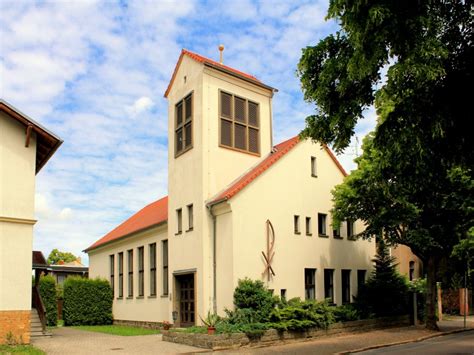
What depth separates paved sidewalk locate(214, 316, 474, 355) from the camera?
1880 cm

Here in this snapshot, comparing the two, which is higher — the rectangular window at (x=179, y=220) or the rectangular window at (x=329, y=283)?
the rectangular window at (x=179, y=220)

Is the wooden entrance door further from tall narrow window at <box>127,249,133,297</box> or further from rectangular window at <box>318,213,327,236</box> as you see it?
tall narrow window at <box>127,249,133,297</box>

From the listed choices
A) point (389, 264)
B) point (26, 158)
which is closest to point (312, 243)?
point (389, 264)

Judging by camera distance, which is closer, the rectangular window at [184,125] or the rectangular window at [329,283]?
the rectangular window at [184,125]

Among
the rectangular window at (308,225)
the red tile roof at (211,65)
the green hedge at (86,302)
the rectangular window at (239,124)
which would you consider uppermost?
the red tile roof at (211,65)

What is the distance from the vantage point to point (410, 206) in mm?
22719

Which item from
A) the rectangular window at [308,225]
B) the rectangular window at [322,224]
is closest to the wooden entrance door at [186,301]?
the rectangular window at [308,225]

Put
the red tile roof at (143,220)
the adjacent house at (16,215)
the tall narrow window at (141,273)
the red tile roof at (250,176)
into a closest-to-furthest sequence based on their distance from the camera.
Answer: the adjacent house at (16,215) < the red tile roof at (250,176) < the tall narrow window at (141,273) < the red tile roof at (143,220)

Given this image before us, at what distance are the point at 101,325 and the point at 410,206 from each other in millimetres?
21105

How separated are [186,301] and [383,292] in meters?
9.42

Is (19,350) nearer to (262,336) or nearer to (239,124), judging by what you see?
(262,336)

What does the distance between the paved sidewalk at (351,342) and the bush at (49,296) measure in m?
17.2

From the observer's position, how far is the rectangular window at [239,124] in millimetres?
26281

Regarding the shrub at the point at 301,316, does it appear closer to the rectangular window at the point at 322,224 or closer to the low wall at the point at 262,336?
the low wall at the point at 262,336
